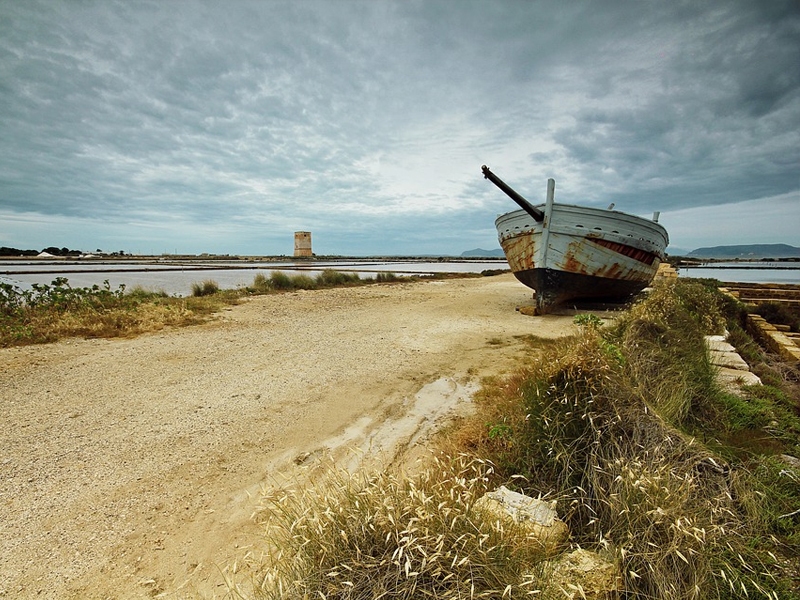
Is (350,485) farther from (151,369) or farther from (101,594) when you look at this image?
(151,369)

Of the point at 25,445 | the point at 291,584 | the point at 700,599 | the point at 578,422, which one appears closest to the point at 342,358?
the point at 25,445

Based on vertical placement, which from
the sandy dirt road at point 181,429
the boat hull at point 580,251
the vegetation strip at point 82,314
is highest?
the boat hull at point 580,251

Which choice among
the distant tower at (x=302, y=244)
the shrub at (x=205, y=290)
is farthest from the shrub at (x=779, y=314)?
the distant tower at (x=302, y=244)

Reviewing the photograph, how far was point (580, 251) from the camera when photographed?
10953 millimetres

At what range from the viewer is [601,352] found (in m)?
3.57

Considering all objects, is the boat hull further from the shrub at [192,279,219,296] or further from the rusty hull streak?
the shrub at [192,279,219,296]

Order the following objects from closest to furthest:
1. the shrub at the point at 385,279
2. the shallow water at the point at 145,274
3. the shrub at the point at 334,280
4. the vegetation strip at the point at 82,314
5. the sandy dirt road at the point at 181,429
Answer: the sandy dirt road at the point at 181,429
the vegetation strip at the point at 82,314
the shallow water at the point at 145,274
the shrub at the point at 334,280
the shrub at the point at 385,279

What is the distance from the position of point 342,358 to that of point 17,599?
5078mm

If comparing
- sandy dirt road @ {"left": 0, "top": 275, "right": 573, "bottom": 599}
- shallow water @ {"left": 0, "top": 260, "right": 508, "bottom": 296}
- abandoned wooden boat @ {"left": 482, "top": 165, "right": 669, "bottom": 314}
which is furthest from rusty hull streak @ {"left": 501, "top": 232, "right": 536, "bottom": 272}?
shallow water @ {"left": 0, "top": 260, "right": 508, "bottom": 296}

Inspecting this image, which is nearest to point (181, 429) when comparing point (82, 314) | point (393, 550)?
point (393, 550)

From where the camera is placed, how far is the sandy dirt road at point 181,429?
2551 mm

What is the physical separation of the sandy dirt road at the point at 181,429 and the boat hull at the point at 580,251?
3.02 m

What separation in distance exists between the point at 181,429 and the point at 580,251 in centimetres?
1065

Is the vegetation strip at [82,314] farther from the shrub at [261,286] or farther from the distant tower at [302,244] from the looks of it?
the distant tower at [302,244]
